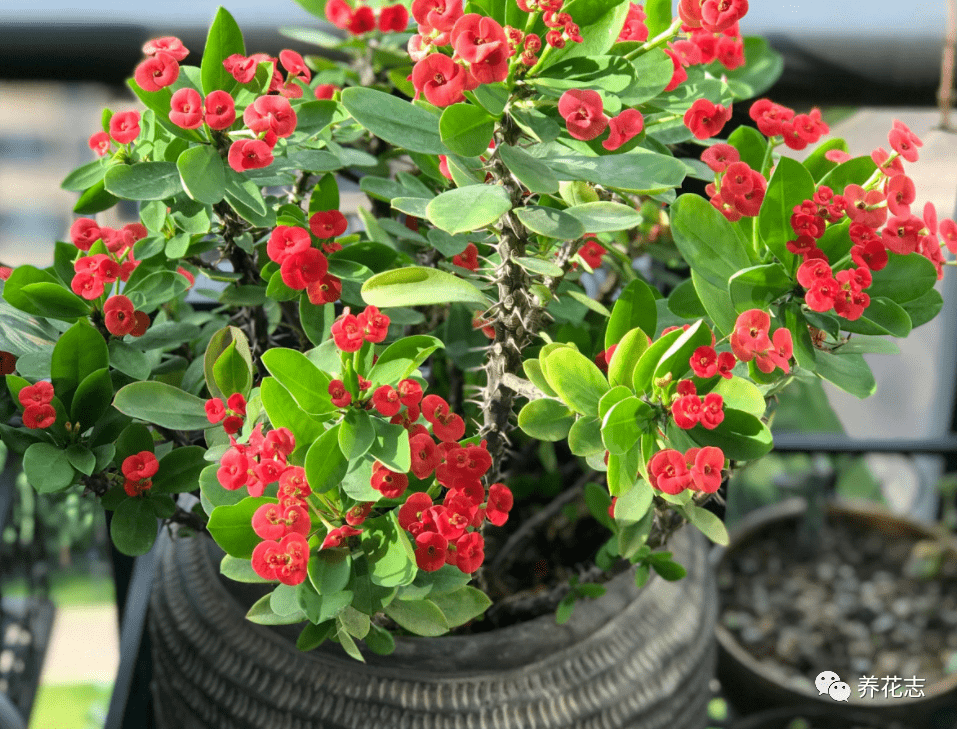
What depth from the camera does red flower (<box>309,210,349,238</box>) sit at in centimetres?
57

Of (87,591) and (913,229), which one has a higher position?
(913,229)

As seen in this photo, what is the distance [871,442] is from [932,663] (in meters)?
0.42

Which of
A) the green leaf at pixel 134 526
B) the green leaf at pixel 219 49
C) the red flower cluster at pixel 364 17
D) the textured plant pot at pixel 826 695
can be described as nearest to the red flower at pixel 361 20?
the red flower cluster at pixel 364 17

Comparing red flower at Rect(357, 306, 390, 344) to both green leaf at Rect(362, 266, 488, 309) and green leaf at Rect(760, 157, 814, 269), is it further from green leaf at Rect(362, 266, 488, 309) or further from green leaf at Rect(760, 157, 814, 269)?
green leaf at Rect(760, 157, 814, 269)

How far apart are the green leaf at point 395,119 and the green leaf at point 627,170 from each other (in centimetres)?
6

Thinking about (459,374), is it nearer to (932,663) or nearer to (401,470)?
(401,470)

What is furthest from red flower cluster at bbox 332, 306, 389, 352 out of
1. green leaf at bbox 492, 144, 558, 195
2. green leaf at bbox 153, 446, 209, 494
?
green leaf at bbox 153, 446, 209, 494

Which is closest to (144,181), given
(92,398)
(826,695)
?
(92,398)

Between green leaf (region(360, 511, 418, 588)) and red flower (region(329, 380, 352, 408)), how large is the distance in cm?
8

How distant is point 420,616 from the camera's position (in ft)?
1.80

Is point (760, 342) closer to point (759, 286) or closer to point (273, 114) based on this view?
point (759, 286)

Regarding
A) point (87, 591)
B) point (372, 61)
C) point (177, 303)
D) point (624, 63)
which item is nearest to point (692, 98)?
point (624, 63)

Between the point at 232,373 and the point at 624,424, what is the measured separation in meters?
0.25

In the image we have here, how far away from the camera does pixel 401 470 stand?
0.46 metres
